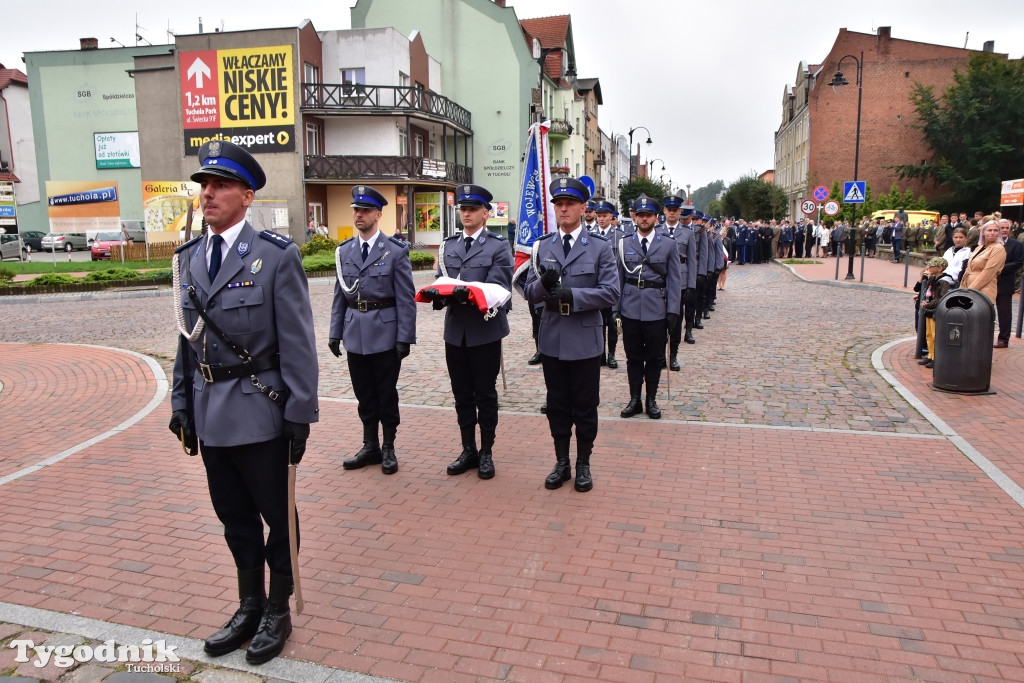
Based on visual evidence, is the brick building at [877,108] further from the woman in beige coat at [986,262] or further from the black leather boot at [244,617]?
the black leather boot at [244,617]

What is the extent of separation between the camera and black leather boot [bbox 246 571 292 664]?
11.3 feet

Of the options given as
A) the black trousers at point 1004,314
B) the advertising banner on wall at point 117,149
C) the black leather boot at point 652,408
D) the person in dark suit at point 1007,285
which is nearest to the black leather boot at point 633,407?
the black leather boot at point 652,408

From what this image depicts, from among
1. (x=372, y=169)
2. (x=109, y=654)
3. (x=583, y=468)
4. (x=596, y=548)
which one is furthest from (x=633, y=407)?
(x=372, y=169)

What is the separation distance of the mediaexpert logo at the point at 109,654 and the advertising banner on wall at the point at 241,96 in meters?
33.9

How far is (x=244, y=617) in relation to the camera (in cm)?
357

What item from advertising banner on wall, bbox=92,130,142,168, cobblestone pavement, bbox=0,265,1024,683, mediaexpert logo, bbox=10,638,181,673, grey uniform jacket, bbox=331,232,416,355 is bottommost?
mediaexpert logo, bbox=10,638,181,673

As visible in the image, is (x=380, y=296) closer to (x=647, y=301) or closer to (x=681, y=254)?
(x=647, y=301)

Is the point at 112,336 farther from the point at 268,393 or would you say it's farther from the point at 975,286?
the point at 975,286

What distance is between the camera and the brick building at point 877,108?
53.2 metres

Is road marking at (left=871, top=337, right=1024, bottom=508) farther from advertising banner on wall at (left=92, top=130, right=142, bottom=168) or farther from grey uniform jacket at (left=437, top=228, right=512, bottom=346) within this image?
advertising banner on wall at (left=92, top=130, right=142, bottom=168)

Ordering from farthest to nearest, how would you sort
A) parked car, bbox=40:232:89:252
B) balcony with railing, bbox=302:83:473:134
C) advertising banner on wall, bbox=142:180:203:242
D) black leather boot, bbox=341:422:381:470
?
parked car, bbox=40:232:89:252 → balcony with railing, bbox=302:83:473:134 → advertising banner on wall, bbox=142:180:203:242 → black leather boot, bbox=341:422:381:470

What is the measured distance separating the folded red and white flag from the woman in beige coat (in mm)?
7040

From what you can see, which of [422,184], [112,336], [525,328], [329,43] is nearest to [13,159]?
[329,43]

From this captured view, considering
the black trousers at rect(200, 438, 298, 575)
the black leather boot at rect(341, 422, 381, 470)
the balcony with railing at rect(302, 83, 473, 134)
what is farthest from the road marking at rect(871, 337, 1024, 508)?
the balcony with railing at rect(302, 83, 473, 134)
